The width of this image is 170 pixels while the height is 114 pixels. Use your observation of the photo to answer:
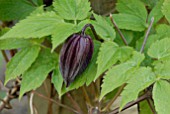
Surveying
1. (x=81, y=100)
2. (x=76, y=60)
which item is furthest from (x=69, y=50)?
(x=81, y=100)

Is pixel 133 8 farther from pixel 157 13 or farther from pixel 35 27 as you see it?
pixel 35 27

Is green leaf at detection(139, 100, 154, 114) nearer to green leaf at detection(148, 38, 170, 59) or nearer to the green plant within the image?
the green plant

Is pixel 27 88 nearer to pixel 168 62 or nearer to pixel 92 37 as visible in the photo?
pixel 92 37

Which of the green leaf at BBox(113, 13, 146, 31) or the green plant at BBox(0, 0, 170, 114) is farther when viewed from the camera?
the green leaf at BBox(113, 13, 146, 31)

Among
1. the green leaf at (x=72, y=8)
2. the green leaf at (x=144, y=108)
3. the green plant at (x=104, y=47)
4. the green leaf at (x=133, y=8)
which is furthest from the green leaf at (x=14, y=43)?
the green leaf at (x=144, y=108)

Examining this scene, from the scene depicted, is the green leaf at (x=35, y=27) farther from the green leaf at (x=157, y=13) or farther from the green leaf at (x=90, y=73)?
the green leaf at (x=157, y=13)

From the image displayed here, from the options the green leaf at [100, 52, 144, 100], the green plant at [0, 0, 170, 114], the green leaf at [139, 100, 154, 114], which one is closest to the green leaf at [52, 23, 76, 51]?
the green plant at [0, 0, 170, 114]
